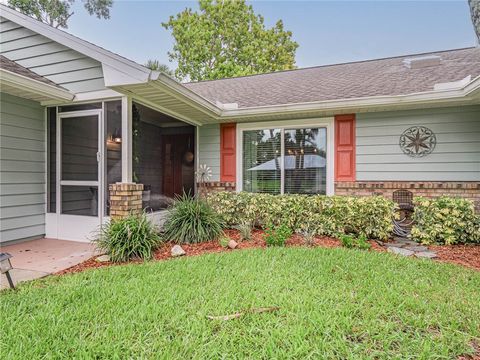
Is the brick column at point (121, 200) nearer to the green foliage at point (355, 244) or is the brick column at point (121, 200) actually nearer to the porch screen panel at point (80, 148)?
the porch screen panel at point (80, 148)

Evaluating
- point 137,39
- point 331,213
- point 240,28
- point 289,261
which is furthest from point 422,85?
point 240,28

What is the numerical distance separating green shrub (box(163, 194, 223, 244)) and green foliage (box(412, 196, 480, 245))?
12.0ft

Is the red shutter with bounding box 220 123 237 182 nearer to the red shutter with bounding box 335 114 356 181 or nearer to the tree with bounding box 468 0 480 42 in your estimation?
the red shutter with bounding box 335 114 356 181

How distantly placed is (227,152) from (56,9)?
63.0ft

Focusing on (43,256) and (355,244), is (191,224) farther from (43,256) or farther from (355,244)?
(355,244)

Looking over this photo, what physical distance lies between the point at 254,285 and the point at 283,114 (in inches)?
162

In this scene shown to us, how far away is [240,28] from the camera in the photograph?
2141cm

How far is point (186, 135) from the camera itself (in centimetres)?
686

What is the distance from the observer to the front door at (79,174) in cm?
481

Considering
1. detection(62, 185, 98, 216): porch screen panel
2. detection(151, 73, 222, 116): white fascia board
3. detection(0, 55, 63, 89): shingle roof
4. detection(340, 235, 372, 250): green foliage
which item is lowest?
detection(340, 235, 372, 250): green foliage

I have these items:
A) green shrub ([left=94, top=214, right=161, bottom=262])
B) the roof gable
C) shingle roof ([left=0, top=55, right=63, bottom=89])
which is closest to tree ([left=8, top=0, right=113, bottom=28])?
the roof gable

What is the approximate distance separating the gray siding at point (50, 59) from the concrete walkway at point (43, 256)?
263 centimetres

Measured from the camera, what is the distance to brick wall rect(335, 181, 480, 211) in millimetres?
5354

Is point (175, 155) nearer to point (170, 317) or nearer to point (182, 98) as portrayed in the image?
point (182, 98)
